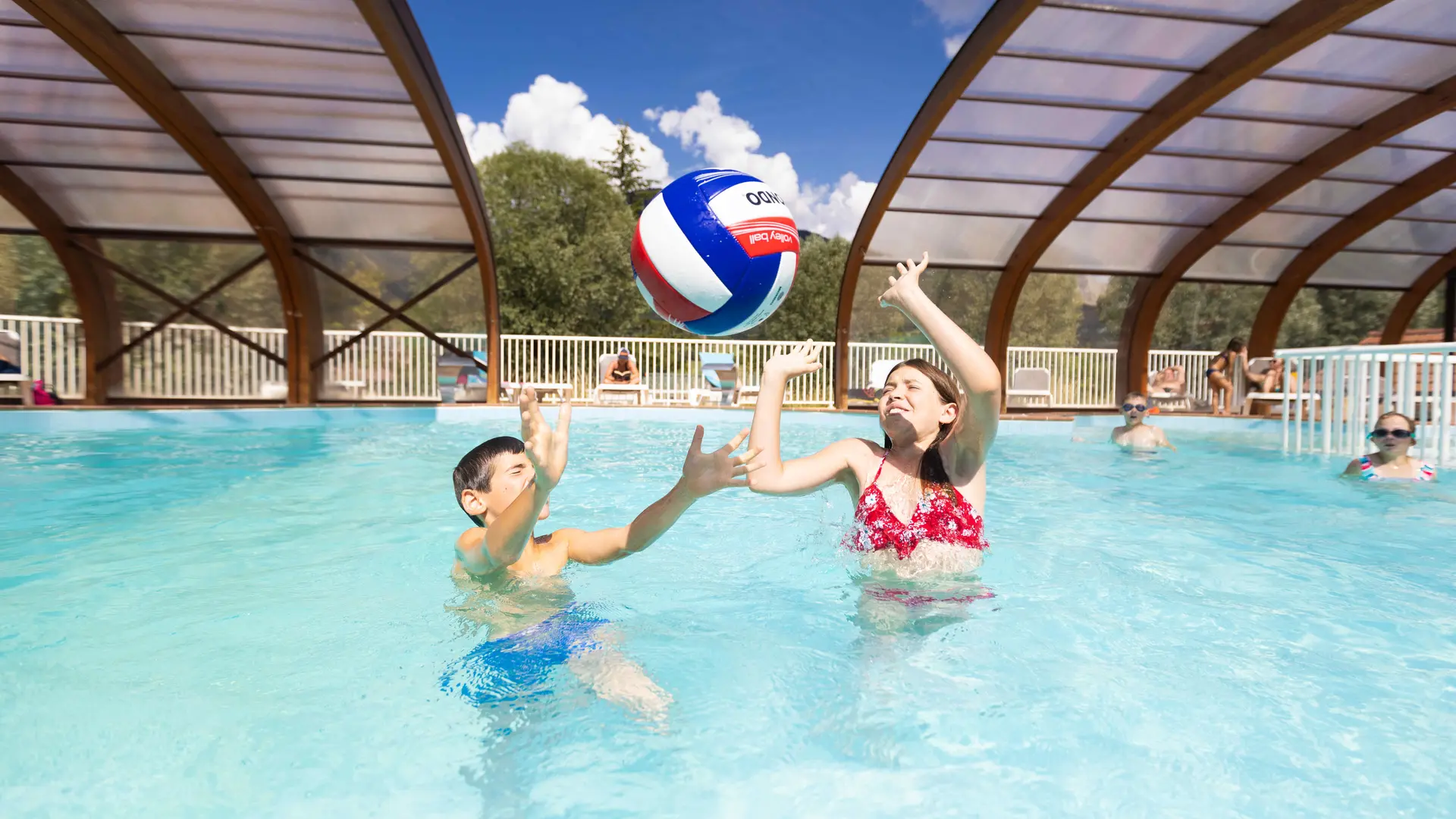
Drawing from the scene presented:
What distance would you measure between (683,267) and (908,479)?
3.51 feet

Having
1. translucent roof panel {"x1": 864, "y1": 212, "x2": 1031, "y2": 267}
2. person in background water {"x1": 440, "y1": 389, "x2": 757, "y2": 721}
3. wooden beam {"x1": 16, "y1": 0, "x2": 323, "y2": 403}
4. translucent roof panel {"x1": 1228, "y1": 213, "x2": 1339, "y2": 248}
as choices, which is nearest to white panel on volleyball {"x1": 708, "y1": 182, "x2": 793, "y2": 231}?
person in background water {"x1": 440, "y1": 389, "x2": 757, "y2": 721}

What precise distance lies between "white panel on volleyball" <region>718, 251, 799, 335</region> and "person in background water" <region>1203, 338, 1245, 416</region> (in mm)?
12875

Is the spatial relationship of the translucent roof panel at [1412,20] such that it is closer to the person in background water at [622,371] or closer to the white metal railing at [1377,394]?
the white metal railing at [1377,394]

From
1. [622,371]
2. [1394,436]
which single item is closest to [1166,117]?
[1394,436]

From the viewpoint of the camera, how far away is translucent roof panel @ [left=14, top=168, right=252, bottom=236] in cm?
1053

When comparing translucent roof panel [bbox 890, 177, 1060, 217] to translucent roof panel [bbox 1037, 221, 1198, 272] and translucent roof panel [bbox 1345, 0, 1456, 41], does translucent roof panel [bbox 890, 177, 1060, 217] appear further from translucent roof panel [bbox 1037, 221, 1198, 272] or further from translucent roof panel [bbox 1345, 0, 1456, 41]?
translucent roof panel [bbox 1345, 0, 1456, 41]

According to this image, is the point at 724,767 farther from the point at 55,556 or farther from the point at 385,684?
the point at 55,556

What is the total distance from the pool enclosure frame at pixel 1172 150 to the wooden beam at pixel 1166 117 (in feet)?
0.05

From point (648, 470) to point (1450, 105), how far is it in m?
9.58

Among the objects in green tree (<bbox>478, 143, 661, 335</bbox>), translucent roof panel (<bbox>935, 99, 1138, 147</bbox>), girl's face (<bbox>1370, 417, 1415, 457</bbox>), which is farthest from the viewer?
green tree (<bbox>478, 143, 661, 335</bbox>)

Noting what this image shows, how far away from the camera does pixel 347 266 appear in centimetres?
1222

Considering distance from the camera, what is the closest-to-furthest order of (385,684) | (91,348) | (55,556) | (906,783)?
(906,783), (385,684), (55,556), (91,348)

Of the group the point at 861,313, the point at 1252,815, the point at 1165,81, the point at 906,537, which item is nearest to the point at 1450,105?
the point at 1165,81

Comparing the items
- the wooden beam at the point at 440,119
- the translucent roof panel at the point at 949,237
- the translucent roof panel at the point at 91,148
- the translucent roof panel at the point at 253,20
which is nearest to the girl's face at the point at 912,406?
the wooden beam at the point at 440,119
